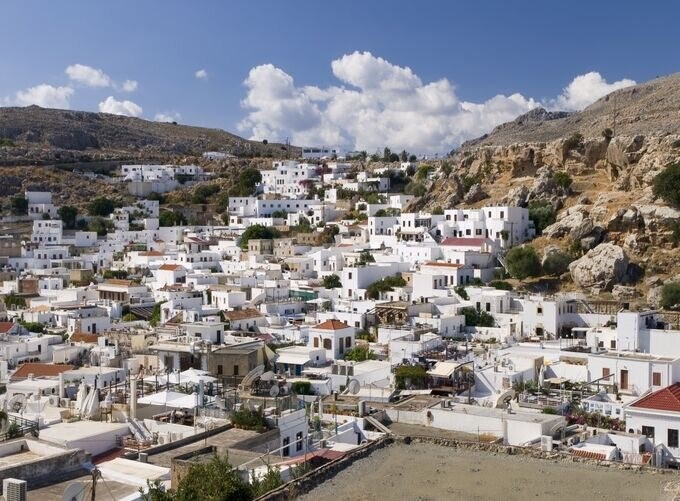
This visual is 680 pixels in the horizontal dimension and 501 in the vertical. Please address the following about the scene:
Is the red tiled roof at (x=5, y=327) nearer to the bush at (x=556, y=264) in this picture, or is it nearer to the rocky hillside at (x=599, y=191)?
the bush at (x=556, y=264)

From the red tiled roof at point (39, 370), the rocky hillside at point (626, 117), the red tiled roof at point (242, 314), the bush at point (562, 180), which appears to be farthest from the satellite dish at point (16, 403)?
the rocky hillside at point (626, 117)

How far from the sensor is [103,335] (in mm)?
29250

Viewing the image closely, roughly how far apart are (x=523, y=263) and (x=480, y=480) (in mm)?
28516

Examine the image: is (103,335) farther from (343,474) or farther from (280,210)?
(280,210)

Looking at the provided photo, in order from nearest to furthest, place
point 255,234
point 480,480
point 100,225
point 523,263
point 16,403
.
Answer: point 480,480, point 16,403, point 523,263, point 255,234, point 100,225

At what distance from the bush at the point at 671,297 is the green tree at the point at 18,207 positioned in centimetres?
4464

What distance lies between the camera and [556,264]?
3706 cm

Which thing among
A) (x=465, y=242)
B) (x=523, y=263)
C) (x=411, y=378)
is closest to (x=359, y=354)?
(x=411, y=378)

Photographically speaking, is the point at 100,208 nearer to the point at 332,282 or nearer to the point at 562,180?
the point at 332,282

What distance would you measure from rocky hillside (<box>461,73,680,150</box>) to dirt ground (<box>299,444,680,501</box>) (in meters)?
41.0

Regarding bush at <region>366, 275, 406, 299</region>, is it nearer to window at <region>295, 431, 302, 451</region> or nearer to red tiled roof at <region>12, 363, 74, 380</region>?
red tiled roof at <region>12, 363, 74, 380</region>

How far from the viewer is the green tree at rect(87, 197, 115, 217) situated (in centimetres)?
5961

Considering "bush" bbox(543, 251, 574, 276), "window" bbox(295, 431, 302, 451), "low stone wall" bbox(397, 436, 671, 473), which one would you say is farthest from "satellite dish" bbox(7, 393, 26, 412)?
"bush" bbox(543, 251, 574, 276)

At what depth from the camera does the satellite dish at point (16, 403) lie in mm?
17872
